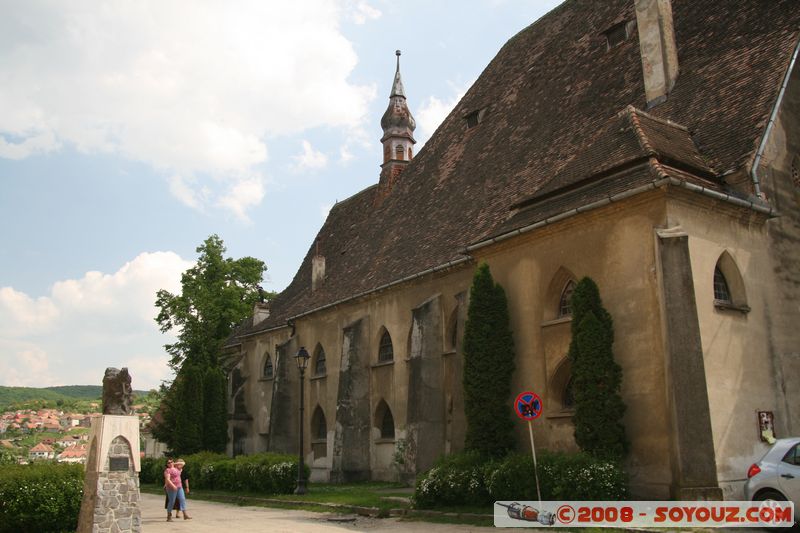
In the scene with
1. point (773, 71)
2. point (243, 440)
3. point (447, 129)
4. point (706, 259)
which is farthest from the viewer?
point (243, 440)

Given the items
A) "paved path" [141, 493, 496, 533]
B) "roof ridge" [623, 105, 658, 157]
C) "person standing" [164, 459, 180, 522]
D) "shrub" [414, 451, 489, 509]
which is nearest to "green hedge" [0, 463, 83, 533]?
"paved path" [141, 493, 496, 533]

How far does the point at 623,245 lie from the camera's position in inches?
587

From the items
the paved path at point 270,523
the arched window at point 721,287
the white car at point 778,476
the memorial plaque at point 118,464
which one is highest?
the arched window at point 721,287

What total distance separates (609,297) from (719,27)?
866cm

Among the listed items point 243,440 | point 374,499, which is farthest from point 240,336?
point 374,499

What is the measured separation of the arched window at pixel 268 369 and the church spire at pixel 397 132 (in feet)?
36.2

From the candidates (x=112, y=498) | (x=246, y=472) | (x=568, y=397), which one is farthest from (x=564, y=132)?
(x=246, y=472)

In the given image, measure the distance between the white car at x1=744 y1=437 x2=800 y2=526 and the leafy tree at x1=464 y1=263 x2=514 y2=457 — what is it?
6006mm

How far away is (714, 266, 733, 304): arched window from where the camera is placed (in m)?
15.0

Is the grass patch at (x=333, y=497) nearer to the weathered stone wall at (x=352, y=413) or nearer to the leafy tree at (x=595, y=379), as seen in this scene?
the weathered stone wall at (x=352, y=413)

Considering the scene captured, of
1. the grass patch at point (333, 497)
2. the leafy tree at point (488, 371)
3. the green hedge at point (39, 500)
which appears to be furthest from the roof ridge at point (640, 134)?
the green hedge at point (39, 500)

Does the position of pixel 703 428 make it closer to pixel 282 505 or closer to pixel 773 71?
pixel 773 71

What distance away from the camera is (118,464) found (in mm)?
12992

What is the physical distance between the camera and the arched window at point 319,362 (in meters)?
29.5
